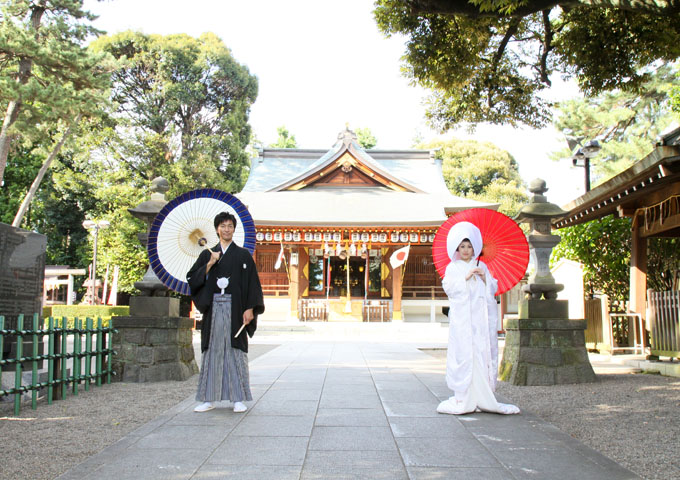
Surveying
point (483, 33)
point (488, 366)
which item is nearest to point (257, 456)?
point (488, 366)

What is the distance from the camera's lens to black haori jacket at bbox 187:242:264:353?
5234 mm

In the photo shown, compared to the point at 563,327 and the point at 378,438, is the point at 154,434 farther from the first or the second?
the point at 563,327

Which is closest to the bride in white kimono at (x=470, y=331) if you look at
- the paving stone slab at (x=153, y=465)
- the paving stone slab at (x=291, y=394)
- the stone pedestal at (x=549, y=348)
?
the paving stone slab at (x=291, y=394)

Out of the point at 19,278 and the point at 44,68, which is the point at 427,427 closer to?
the point at 19,278

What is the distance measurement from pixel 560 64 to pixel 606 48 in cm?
131

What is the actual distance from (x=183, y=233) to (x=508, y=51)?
5.88 m

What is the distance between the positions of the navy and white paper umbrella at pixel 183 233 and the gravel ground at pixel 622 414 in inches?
138

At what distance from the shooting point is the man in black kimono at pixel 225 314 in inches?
204

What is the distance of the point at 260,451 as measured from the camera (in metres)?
3.79

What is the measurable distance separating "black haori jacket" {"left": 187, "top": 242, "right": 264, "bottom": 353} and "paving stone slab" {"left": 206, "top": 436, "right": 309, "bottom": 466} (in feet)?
4.17

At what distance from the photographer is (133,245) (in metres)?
23.9

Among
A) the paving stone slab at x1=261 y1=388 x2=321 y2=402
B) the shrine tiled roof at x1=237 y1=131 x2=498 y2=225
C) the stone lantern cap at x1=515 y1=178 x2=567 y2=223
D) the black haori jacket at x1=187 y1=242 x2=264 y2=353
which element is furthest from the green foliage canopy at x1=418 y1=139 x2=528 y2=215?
the black haori jacket at x1=187 y1=242 x2=264 y2=353

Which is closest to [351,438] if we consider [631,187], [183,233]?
[183,233]

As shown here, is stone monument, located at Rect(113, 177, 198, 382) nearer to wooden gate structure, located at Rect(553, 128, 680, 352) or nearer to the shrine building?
wooden gate structure, located at Rect(553, 128, 680, 352)
